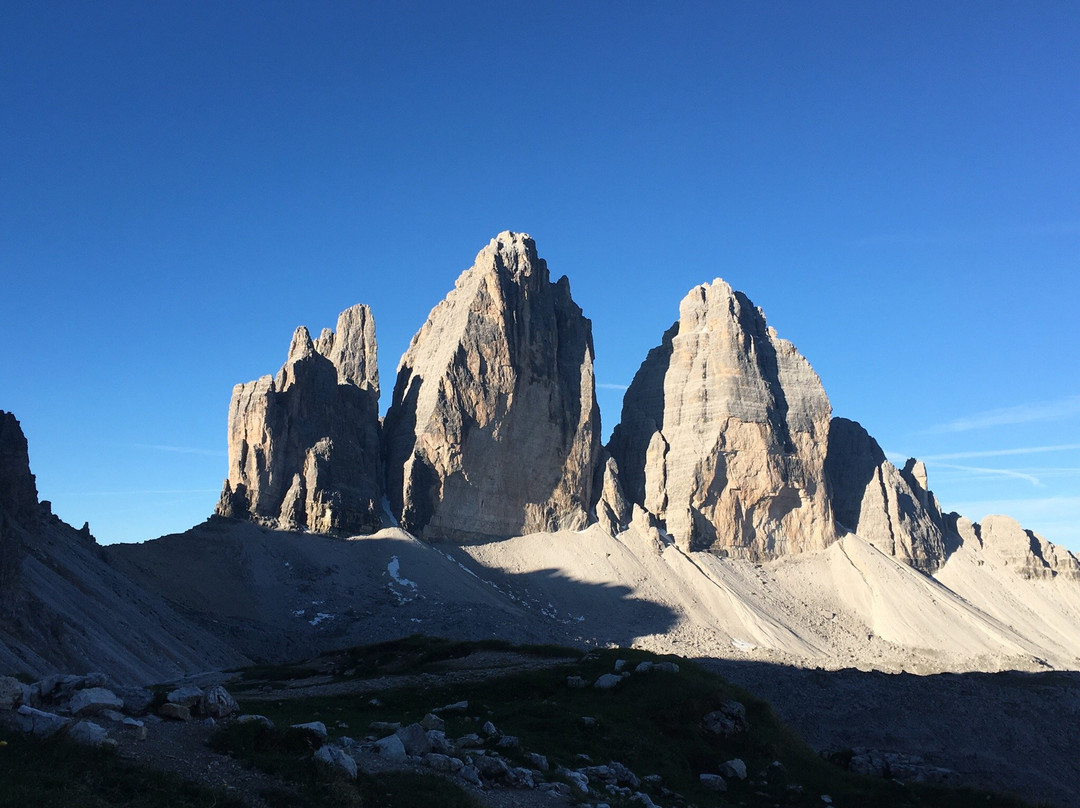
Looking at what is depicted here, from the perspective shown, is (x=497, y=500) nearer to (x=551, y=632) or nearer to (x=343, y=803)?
(x=551, y=632)

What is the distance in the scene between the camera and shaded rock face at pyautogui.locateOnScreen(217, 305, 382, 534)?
9762 cm

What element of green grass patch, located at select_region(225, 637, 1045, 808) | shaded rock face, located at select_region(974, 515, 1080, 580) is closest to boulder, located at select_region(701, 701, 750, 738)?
green grass patch, located at select_region(225, 637, 1045, 808)

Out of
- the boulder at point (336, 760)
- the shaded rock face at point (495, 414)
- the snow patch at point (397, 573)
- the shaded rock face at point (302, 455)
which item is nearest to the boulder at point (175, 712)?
the boulder at point (336, 760)

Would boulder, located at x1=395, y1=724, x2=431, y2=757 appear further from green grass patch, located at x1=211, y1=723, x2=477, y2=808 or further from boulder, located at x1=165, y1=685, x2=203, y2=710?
boulder, located at x1=165, y1=685, x2=203, y2=710

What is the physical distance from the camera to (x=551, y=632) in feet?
270

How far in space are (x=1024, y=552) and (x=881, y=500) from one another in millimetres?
21128

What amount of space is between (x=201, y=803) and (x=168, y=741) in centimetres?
290

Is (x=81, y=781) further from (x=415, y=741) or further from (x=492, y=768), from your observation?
(x=492, y=768)

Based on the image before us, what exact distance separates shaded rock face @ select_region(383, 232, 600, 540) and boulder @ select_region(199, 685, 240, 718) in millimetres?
84775

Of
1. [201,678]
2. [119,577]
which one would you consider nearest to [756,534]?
[119,577]

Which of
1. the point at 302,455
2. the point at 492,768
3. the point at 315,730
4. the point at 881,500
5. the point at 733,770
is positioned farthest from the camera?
the point at 881,500

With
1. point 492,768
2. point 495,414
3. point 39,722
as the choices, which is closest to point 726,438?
point 495,414

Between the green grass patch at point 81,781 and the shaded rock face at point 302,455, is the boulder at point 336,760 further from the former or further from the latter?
the shaded rock face at point 302,455

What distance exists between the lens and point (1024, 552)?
433ft
